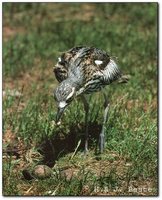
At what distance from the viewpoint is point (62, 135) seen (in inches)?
246

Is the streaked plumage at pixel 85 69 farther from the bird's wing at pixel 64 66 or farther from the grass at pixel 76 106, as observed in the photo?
the grass at pixel 76 106

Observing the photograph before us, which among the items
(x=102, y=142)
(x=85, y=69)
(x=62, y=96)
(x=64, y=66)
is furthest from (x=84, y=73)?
(x=102, y=142)

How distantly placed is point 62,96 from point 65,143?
Answer: 0.99 metres

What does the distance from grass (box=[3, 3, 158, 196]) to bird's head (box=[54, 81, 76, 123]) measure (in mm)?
583

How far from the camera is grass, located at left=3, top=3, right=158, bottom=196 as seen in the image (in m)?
5.52

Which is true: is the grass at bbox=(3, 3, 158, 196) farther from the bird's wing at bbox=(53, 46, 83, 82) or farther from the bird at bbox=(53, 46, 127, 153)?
the bird's wing at bbox=(53, 46, 83, 82)

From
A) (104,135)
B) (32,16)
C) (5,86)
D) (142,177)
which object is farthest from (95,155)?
(32,16)

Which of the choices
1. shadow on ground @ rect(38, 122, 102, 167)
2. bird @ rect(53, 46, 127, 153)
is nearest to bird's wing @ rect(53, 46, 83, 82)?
bird @ rect(53, 46, 127, 153)

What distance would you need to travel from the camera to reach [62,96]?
5.24m

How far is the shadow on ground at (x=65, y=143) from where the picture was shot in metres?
5.97

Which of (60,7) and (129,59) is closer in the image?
(129,59)

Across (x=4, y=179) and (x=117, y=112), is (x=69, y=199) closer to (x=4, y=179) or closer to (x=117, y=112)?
(x=4, y=179)

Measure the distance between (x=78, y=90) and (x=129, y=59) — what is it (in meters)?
2.57

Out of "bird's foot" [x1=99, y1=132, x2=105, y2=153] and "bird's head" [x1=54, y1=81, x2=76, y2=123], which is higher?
"bird's head" [x1=54, y1=81, x2=76, y2=123]
